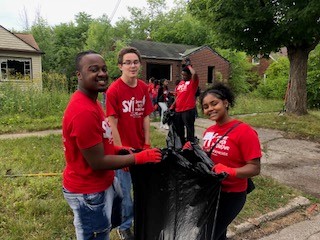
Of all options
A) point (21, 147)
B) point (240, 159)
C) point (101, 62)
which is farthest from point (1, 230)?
point (21, 147)

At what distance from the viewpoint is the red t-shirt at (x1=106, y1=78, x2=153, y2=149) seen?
286cm

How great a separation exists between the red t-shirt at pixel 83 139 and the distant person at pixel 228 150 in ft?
2.05

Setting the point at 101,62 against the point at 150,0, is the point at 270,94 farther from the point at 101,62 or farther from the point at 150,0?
the point at 150,0

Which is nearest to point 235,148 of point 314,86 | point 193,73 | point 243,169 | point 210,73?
point 243,169

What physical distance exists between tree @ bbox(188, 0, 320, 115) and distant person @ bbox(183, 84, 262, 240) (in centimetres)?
663

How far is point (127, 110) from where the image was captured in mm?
2893

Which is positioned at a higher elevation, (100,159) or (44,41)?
(44,41)

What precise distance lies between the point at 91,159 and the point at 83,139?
14 cm

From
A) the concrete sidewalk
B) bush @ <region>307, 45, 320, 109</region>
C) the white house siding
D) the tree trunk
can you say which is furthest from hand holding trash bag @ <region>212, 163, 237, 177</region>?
the white house siding

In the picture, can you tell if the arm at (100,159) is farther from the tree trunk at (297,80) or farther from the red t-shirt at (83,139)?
the tree trunk at (297,80)

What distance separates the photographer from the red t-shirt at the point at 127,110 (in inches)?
112

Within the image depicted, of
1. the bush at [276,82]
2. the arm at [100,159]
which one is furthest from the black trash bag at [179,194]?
the bush at [276,82]

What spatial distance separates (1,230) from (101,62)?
224cm

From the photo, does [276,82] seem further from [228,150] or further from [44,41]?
[228,150]
